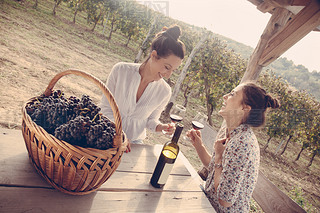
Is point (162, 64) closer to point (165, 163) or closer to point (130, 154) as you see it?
point (130, 154)

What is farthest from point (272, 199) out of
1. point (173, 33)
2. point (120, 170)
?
point (173, 33)

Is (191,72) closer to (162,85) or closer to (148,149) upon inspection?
(162,85)

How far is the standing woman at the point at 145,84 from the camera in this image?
75.2 inches

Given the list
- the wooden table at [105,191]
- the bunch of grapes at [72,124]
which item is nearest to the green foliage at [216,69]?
the wooden table at [105,191]

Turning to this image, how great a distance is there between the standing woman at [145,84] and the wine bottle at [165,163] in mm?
549

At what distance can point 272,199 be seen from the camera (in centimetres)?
192

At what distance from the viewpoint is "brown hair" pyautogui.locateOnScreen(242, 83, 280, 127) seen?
5.62 ft

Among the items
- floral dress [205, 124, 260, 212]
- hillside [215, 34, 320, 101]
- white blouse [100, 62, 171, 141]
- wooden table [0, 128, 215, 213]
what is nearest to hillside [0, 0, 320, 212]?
white blouse [100, 62, 171, 141]

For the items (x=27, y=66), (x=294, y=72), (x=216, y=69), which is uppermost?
(x=294, y=72)

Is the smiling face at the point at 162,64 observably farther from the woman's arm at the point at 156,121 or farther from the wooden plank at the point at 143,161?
the wooden plank at the point at 143,161

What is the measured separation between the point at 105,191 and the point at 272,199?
179 centimetres

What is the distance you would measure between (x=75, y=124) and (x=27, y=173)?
449 mm

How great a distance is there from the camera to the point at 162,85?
2146 mm

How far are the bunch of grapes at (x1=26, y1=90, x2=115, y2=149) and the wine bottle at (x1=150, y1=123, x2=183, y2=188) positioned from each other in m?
0.43
